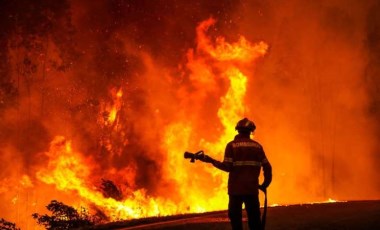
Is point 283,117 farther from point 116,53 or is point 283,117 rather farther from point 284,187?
point 116,53

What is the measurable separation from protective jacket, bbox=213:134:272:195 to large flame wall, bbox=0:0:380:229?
45.8 ft

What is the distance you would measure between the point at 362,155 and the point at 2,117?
59.4 feet

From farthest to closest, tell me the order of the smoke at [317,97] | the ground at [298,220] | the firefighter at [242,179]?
1. the smoke at [317,97]
2. the ground at [298,220]
3. the firefighter at [242,179]

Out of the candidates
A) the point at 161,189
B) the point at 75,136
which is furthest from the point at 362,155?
the point at 75,136

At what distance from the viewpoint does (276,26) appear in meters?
23.6

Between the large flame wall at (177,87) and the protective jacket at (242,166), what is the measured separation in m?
14.0

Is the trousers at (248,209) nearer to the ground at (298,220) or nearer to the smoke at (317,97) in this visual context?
the ground at (298,220)

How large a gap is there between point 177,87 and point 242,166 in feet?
47.9

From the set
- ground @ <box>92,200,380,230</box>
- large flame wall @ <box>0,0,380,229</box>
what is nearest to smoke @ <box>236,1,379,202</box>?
large flame wall @ <box>0,0,380,229</box>

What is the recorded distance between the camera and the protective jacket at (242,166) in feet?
20.1

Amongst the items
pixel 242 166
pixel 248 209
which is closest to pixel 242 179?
pixel 242 166

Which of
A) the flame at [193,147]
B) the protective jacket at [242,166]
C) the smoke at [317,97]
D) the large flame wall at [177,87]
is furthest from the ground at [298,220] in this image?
the smoke at [317,97]

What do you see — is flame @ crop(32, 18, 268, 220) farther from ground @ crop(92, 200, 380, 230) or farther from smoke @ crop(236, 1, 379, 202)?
ground @ crop(92, 200, 380, 230)

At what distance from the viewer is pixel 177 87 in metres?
20.6
